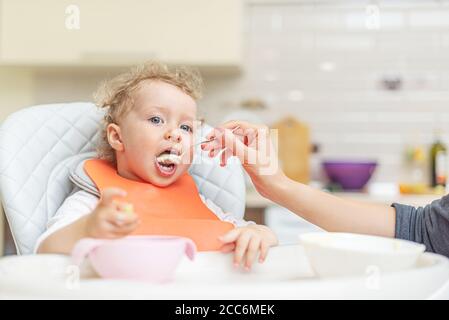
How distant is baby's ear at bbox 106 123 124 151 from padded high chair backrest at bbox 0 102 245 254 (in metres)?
0.09

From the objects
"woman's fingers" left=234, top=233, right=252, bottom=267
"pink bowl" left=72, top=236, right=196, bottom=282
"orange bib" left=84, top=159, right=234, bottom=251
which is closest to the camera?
"pink bowl" left=72, top=236, right=196, bottom=282

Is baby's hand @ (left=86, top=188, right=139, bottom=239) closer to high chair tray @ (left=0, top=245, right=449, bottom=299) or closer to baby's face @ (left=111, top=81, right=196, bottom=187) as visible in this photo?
high chair tray @ (left=0, top=245, right=449, bottom=299)

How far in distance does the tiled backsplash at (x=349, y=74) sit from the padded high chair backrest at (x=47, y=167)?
5.44ft

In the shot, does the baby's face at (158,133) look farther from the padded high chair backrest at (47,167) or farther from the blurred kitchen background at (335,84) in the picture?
the blurred kitchen background at (335,84)

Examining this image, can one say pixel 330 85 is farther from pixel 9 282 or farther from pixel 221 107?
pixel 9 282

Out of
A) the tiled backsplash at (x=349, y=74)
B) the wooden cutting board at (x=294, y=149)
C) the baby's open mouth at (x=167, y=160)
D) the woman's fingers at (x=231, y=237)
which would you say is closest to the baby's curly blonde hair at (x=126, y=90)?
the baby's open mouth at (x=167, y=160)

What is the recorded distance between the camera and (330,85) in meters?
2.85

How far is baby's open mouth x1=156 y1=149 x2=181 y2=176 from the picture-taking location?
3.27ft

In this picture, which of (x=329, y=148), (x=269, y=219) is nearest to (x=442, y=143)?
(x=329, y=148)

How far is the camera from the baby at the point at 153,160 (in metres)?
0.90

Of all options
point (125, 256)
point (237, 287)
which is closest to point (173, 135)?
point (125, 256)

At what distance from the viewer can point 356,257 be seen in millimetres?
593

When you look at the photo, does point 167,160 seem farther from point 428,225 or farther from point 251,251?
point 428,225

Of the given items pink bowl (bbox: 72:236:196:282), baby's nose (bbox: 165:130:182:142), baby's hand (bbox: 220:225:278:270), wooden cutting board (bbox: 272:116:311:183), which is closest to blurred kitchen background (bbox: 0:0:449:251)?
wooden cutting board (bbox: 272:116:311:183)
